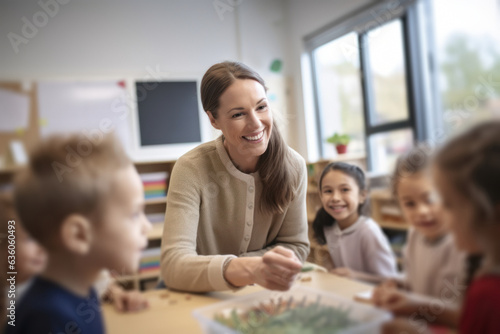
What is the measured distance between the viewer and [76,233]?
30 cm

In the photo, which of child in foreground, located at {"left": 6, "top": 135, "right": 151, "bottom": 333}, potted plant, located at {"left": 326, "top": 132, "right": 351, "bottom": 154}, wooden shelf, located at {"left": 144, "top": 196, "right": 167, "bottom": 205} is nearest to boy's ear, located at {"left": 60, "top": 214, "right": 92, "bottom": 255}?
child in foreground, located at {"left": 6, "top": 135, "right": 151, "bottom": 333}

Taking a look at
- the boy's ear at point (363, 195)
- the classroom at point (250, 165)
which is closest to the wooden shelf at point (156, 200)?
the classroom at point (250, 165)

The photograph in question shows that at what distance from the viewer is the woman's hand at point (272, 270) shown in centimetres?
38

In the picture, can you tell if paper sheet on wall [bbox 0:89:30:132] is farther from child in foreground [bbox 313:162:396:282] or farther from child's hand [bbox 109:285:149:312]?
child in foreground [bbox 313:162:396:282]

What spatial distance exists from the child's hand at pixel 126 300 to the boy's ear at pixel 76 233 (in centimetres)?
7

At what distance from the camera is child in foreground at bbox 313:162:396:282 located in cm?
32

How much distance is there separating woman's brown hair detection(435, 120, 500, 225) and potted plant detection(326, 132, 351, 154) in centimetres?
10

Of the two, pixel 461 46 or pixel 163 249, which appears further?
pixel 163 249

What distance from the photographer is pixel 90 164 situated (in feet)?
0.99

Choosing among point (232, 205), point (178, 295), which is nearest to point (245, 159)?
point (232, 205)

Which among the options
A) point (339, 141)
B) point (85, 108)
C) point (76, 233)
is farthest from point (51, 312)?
point (339, 141)

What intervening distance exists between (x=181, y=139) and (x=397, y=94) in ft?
0.63

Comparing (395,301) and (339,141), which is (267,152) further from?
(395,301)

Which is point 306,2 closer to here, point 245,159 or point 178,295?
point 245,159
